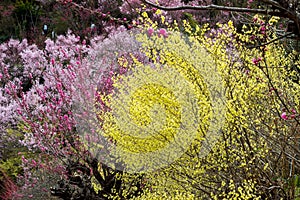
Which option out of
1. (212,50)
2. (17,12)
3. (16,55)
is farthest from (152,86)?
(17,12)

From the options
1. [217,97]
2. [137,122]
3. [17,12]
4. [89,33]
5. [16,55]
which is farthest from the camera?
[17,12]

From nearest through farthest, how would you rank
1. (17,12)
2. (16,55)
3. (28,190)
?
(28,190) → (16,55) → (17,12)

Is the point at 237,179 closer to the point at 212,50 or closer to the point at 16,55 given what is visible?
the point at 212,50

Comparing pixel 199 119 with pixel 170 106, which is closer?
pixel 199 119

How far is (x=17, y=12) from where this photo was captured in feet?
36.6

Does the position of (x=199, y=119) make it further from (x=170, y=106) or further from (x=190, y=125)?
(x=170, y=106)

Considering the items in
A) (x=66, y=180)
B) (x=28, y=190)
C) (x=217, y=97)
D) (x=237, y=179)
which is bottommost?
(x=28, y=190)

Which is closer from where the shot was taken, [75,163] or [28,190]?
[75,163]

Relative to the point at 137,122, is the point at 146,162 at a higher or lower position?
lower

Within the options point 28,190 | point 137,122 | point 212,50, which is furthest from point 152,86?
point 28,190

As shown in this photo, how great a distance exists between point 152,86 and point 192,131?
484mm

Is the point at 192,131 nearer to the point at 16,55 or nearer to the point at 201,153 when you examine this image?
the point at 201,153

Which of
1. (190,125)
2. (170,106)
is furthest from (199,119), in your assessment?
(170,106)

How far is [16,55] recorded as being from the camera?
27.1 ft
